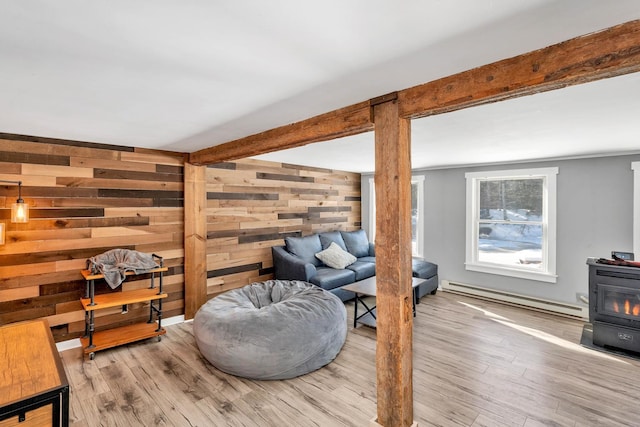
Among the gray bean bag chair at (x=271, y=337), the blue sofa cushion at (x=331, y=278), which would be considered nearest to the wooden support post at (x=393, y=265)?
the gray bean bag chair at (x=271, y=337)

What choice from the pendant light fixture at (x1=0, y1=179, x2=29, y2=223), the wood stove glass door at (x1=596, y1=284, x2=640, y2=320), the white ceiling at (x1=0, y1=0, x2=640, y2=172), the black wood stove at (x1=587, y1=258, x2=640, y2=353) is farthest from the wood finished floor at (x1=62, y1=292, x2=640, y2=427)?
the white ceiling at (x1=0, y1=0, x2=640, y2=172)

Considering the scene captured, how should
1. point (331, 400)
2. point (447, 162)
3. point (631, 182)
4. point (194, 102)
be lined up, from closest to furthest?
point (194, 102) → point (331, 400) → point (631, 182) → point (447, 162)

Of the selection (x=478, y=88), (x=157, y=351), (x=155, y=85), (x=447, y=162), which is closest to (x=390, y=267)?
(x=478, y=88)

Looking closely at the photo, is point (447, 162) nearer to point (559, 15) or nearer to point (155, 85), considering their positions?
point (559, 15)

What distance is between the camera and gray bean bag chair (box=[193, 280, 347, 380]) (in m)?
2.65

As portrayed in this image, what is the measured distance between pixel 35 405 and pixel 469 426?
2431 millimetres

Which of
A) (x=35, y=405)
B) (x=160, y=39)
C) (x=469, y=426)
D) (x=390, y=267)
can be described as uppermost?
(x=160, y=39)

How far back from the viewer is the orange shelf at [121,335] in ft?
10.0

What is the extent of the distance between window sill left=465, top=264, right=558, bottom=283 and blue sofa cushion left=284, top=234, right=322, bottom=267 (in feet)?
8.34

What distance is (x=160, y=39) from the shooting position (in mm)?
1274

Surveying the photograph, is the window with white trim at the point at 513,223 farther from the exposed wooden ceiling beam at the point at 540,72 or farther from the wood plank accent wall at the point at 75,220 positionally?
the wood plank accent wall at the point at 75,220

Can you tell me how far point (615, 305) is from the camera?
10.8 feet

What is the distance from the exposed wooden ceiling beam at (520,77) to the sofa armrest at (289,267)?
8.12 ft

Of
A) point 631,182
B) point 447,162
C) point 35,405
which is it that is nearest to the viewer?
point 35,405
